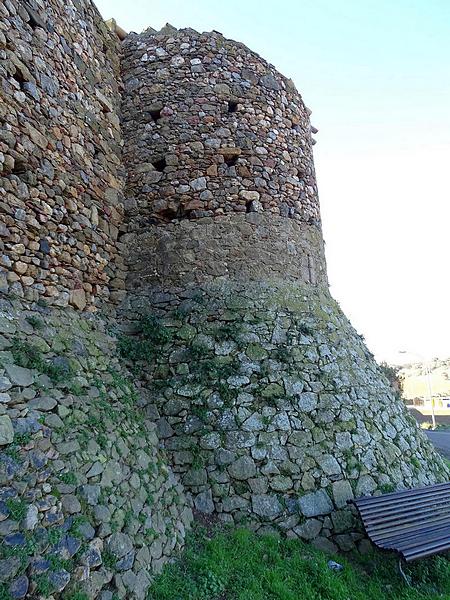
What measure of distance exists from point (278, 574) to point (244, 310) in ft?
9.94

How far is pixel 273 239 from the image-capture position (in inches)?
244

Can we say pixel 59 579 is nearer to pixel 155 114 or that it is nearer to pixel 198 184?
pixel 198 184

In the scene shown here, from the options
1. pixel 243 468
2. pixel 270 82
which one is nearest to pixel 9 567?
pixel 243 468

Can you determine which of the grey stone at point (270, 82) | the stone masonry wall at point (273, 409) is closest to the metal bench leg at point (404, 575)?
the stone masonry wall at point (273, 409)

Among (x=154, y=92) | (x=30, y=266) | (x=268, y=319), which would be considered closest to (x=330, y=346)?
(x=268, y=319)

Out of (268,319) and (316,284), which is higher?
(316,284)

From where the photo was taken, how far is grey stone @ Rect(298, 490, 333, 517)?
4.32 m

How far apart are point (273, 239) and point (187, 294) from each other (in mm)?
1549

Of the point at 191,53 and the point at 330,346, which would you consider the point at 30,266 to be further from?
the point at 191,53

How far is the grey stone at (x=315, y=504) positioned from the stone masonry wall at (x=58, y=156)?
3.42 meters

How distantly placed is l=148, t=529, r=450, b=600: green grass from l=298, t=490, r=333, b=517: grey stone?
323 mm

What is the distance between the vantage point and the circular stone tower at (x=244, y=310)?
455 centimetres

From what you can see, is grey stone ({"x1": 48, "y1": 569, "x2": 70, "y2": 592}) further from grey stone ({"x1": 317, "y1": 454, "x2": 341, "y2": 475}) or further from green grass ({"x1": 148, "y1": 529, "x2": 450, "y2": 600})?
grey stone ({"x1": 317, "y1": 454, "x2": 341, "y2": 475})

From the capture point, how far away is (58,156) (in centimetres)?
514
